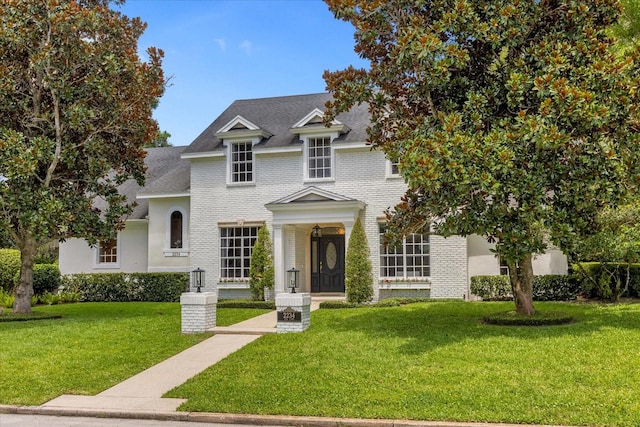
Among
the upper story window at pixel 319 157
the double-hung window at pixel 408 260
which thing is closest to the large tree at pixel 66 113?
the upper story window at pixel 319 157

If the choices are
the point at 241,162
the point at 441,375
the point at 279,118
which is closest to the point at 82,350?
the point at 441,375

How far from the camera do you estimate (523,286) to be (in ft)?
42.6

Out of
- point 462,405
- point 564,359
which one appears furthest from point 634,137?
point 462,405

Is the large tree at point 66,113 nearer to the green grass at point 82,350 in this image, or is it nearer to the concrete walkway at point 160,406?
the green grass at point 82,350

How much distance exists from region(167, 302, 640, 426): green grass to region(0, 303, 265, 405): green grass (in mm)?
1748

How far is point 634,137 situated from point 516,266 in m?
3.83

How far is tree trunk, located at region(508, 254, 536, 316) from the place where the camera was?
12.9 meters

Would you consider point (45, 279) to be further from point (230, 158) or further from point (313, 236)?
point (313, 236)

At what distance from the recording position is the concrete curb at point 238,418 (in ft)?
22.9

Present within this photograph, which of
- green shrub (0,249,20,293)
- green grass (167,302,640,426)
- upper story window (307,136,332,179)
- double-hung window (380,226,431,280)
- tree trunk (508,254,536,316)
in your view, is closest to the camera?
green grass (167,302,640,426)

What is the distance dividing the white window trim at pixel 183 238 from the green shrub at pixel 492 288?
1127cm

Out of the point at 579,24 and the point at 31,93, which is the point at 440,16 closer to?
the point at 579,24

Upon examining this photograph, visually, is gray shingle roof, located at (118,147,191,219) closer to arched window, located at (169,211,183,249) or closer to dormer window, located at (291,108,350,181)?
arched window, located at (169,211,183,249)

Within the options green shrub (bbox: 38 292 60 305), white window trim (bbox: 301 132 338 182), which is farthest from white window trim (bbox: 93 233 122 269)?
white window trim (bbox: 301 132 338 182)
